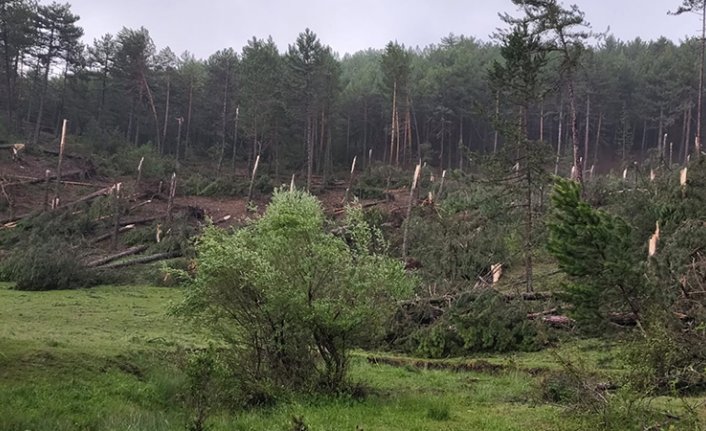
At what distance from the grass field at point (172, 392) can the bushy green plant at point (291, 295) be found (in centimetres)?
83

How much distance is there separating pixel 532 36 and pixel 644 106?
162ft

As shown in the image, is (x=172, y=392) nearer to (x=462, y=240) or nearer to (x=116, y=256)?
(x=462, y=240)

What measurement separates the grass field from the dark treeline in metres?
32.9

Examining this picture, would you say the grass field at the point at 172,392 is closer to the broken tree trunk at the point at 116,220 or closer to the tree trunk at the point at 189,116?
the broken tree trunk at the point at 116,220

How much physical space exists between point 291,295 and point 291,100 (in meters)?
42.1

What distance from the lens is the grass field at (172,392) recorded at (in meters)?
8.93

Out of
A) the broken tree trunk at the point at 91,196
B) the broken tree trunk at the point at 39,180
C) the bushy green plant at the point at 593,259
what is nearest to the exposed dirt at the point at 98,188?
the broken tree trunk at the point at 39,180

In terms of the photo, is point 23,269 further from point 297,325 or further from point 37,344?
point 297,325

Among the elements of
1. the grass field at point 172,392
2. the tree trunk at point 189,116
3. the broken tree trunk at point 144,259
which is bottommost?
the grass field at point 172,392

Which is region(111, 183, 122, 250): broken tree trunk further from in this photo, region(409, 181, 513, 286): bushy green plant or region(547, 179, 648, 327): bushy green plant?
region(547, 179, 648, 327): bushy green plant

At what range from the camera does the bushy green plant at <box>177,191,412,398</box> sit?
34.1 feet

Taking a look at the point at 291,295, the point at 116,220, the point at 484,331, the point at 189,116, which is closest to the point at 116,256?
the point at 116,220

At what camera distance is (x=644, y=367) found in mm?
7336

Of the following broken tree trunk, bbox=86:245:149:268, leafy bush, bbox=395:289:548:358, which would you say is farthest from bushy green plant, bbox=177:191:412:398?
broken tree trunk, bbox=86:245:149:268
